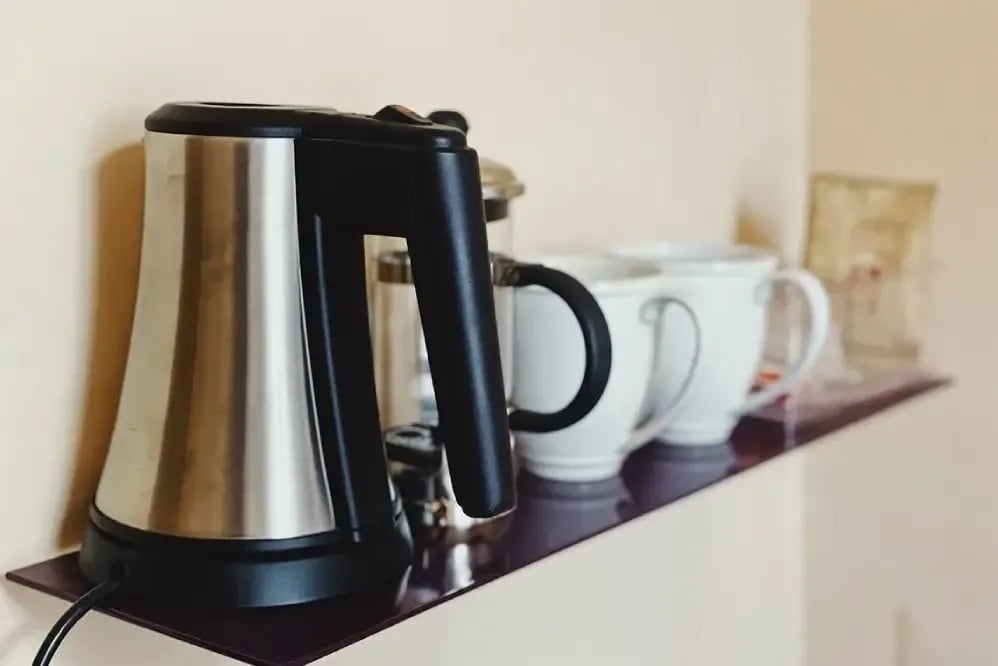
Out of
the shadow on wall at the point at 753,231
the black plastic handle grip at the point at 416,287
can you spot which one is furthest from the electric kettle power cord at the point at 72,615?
the shadow on wall at the point at 753,231

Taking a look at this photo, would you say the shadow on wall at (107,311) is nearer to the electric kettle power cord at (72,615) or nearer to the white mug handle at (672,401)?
the electric kettle power cord at (72,615)

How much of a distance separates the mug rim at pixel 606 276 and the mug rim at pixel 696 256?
0.07ft

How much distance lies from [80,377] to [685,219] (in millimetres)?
609

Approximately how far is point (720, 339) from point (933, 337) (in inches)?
16.2

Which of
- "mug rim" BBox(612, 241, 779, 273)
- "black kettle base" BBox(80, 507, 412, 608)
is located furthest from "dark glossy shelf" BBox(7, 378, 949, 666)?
"mug rim" BBox(612, 241, 779, 273)

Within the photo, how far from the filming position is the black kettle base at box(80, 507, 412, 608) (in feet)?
1.85

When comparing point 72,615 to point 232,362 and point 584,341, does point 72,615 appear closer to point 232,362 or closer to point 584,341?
point 232,362

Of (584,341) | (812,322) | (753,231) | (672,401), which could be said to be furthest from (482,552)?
(753,231)

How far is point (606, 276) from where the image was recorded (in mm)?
866

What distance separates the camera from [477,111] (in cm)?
87

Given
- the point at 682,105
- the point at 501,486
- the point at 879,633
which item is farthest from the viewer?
the point at 879,633

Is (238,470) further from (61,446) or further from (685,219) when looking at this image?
(685,219)

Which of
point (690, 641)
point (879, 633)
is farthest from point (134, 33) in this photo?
point (879, 633)

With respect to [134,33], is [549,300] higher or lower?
lower
